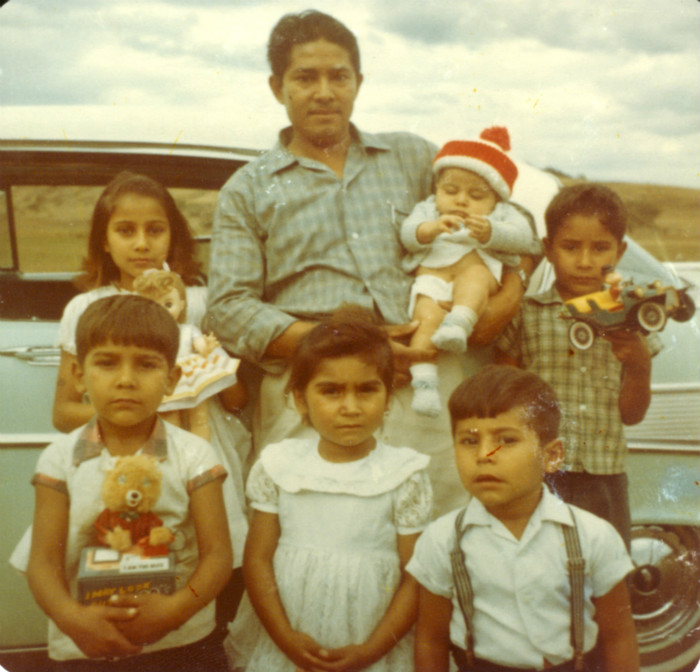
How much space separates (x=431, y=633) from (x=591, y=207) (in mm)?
1274

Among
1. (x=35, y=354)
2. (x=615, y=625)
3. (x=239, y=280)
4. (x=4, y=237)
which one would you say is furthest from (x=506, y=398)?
(x=4, y=237)

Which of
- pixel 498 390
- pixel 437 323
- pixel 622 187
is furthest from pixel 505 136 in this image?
pixel 498 390

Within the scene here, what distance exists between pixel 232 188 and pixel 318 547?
3.45ft

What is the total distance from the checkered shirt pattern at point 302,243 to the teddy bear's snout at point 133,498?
477 millimetres

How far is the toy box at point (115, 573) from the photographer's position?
2230mm

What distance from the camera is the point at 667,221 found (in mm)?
2670

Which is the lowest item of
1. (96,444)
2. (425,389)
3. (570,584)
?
(570,584)

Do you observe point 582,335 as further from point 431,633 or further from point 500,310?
point 431,633

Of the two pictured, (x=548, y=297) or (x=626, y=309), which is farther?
(x=548, y=297)

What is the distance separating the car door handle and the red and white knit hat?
1.25m

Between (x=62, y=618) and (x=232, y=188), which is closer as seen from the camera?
(x=62, y=618)

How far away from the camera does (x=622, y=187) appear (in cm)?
255

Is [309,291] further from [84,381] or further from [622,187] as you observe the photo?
[622,187]

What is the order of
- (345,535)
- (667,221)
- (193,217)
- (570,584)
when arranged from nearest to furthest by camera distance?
(570,584), (345,535), (193,217), (667,221)
